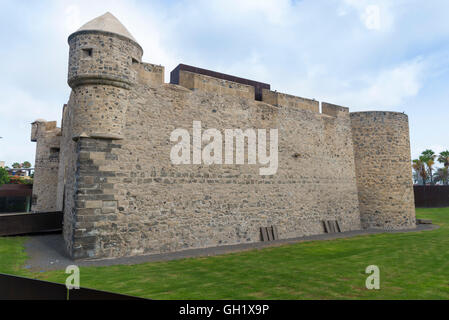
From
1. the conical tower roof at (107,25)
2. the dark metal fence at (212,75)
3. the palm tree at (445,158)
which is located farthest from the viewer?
the palm tree at (445,158)

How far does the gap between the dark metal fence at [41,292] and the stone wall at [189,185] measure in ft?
15.4

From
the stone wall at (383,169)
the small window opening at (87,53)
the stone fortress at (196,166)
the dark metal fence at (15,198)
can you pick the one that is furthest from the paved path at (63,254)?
the dark metal fence at (15,198)

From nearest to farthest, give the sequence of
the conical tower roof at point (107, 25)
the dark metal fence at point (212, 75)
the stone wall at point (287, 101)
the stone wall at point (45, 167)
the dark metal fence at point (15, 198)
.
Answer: the conical tower roof at point (107, 25) → the dark metal fence at point (212, 75) → the stone wall at point (287, 101) → the stone wall at point (45, 167) → the dark metal fence at point (15, 198)

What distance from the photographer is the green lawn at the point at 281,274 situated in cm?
547

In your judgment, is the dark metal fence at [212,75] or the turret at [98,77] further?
the dark metal fence at [212,75]

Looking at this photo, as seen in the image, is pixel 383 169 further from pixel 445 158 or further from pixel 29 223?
pixel 445 158

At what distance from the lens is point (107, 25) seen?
9109mm

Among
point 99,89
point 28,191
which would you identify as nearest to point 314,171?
point 99,89

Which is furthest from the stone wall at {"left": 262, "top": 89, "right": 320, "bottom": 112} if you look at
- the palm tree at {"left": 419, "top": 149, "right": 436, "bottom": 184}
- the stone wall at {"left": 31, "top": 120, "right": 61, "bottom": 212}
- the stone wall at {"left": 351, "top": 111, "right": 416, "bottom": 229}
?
the palm tree at {"left": 419, "top": 149, "right": 436, "bottom": 184}

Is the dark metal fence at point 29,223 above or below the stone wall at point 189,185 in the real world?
below

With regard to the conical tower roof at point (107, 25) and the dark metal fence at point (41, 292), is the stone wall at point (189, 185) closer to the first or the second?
the conical tower roof at point (107, 25)

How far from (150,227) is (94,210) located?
1890 mm

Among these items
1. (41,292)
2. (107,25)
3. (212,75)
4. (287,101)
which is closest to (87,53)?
(107,25)

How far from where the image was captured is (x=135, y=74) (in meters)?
9.59
